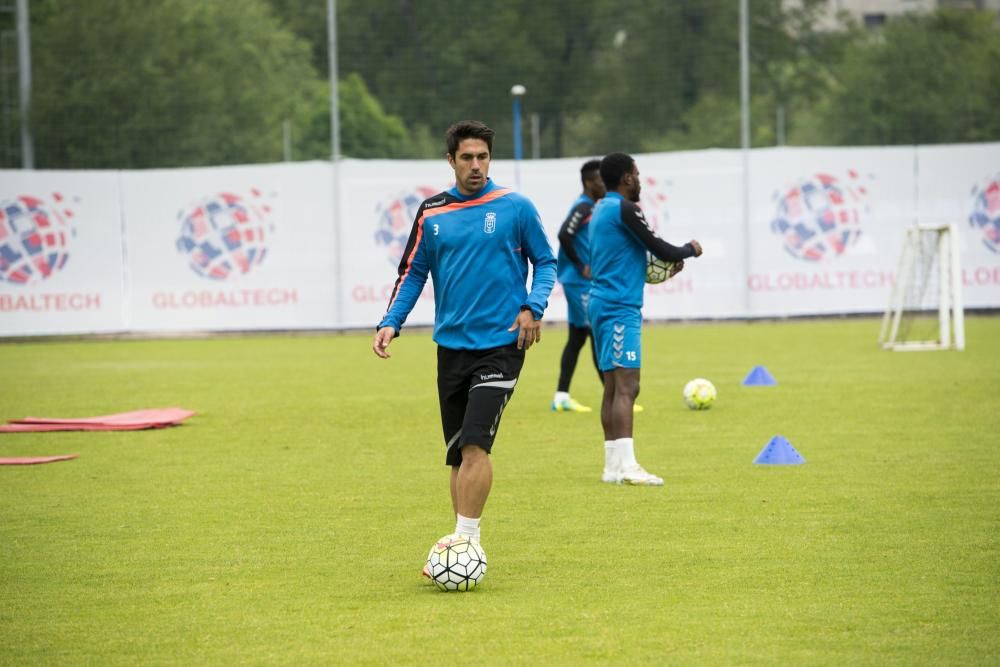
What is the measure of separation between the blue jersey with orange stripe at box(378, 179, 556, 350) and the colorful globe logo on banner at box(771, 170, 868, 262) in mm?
20215

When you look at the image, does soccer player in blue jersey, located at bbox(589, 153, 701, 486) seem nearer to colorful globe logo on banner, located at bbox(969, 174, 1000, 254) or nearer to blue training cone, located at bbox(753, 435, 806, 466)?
blue training cone, located at bbox(753, 435, 806, 466)

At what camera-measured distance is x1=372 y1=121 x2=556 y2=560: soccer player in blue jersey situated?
7.00 metres

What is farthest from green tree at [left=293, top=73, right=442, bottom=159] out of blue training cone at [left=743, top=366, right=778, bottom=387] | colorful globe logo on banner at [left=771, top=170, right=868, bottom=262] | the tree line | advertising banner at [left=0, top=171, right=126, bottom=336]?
blue training cone at [left=743, top=366, right=778, bottom=387]

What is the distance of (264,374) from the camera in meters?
19.4

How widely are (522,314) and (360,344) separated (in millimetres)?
18090

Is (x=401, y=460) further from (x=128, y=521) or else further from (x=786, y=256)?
(x=786, y=256)

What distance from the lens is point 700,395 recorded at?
14.0 metres

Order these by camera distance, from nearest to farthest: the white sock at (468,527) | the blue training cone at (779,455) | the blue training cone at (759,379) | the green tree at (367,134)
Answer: the white sock at (468,527)
the blue training cone at (779,455)
the blue training cone at (759,379)
the green tree at (367,134)

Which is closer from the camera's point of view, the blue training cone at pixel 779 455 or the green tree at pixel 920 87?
the blue training cone at pixel 779 455

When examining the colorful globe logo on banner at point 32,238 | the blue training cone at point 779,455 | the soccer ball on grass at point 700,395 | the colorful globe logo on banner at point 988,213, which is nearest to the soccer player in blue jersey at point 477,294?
the blue training cone at point 779,455

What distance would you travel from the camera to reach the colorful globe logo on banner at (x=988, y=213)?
1061 inches

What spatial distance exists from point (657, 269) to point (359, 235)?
17.2 m

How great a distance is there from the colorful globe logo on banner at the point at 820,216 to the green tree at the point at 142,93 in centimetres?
1533

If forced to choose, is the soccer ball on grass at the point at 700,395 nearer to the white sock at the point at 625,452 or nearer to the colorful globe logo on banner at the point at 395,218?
the white sock at the point at 625,452
